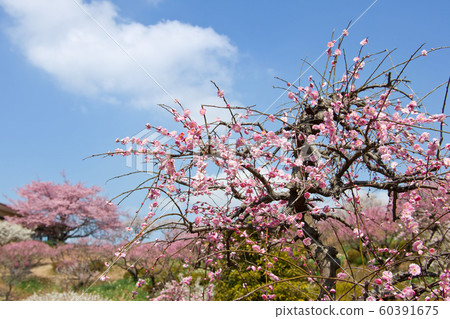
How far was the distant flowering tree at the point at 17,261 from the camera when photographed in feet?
38.9

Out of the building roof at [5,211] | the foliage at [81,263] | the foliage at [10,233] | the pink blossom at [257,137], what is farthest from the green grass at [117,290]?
the building roof at [5,211]

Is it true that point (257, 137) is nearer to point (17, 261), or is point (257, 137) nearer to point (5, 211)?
point (17, 261)

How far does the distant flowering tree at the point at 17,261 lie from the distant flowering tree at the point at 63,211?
16.6 ft

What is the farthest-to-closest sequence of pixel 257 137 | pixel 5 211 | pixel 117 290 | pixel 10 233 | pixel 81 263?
pixel 5 211 → pixel 10 233 → pixel 81 263 → pixel 117 290 → pixel 257 137

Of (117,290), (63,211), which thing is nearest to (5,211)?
(63,211)

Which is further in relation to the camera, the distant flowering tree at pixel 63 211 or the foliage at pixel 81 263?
the distant flowering tree at pixel 63 211

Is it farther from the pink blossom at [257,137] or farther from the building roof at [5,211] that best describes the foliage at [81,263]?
the pink blossom at [257,137]

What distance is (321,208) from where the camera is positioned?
12.2 feet

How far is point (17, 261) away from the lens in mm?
13102

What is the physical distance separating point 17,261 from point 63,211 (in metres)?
7.34

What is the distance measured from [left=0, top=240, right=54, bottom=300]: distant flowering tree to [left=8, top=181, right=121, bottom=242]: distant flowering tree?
5.07 metres

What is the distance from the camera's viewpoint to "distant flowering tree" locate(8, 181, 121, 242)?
20.4 m
